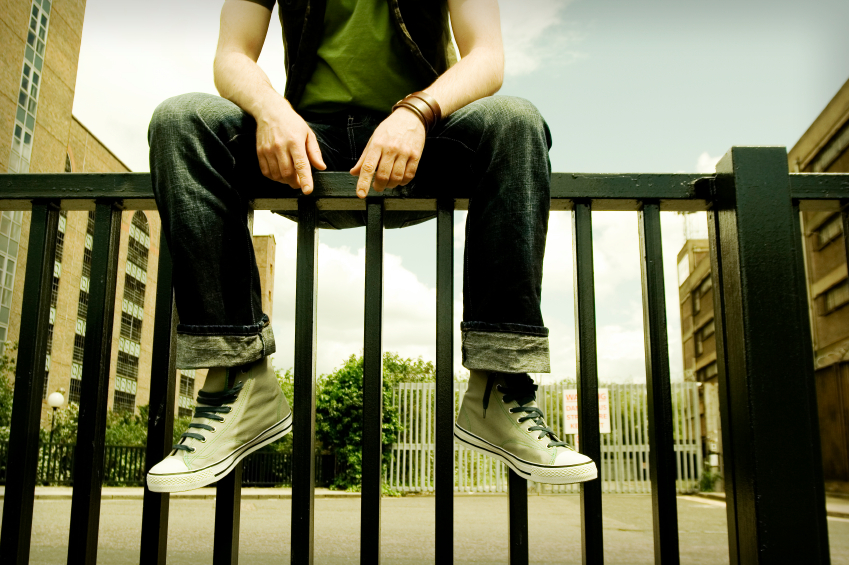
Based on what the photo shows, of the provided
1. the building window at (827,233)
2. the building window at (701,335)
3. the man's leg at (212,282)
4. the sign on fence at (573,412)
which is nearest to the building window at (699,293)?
the building window at (701,335)

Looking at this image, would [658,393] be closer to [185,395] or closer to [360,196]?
[360,196]

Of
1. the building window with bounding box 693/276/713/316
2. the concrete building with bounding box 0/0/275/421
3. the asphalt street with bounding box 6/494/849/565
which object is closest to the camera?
the asphalt street with bounding box 6/494/849/565

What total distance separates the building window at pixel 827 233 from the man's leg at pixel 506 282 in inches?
552

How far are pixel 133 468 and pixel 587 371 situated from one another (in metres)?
14.0

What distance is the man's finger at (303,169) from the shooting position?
42.2 inches

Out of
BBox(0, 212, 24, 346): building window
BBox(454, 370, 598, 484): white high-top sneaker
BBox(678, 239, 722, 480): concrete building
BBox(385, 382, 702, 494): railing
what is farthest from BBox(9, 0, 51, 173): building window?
BBox(678, 239, 722, 480): concrete building

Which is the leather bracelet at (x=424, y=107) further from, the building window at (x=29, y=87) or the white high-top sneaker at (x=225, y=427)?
the building window at (x=29, y=87)

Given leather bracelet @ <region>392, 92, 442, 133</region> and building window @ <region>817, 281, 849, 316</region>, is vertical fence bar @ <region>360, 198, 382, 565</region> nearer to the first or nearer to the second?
leather bracelet @ <region>392, 92, 442, 133</region>

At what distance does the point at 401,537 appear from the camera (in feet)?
14.9

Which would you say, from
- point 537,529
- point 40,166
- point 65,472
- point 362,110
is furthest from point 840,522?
point 40,166

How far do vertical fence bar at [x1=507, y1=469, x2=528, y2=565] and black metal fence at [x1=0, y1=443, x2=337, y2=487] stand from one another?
428 inches

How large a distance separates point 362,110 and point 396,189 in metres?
0.29

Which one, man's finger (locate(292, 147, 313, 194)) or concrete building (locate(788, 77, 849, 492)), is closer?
man's finger (locate(292, 147, 313, 194))

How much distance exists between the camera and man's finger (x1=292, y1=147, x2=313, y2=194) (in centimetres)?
107
